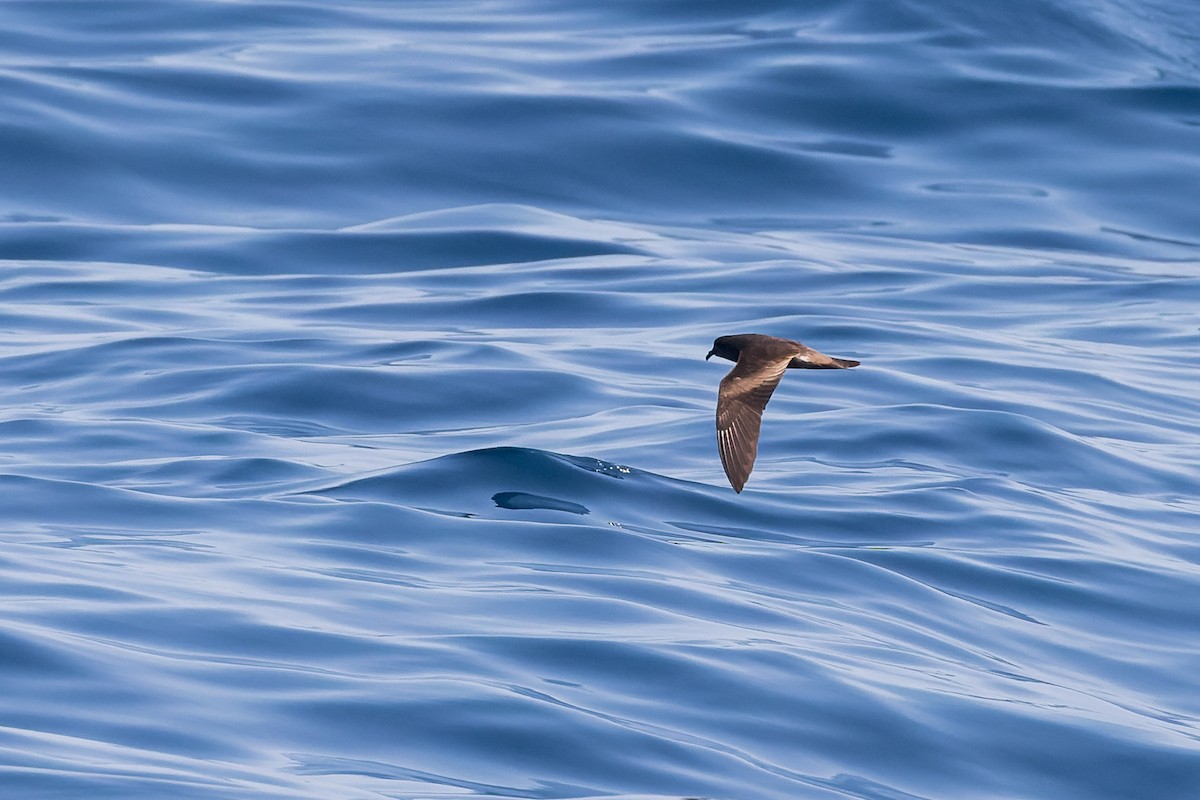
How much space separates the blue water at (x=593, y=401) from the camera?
5562mm

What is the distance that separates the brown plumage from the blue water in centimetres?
56

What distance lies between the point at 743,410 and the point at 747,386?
0.18m

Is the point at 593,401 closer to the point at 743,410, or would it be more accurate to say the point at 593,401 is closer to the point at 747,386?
the point at 747,386

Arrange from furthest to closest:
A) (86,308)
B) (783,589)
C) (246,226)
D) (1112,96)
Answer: (1112,96) → (246,226) → (86,308) → (783,589)

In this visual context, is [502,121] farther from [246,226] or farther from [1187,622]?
[1187,622]

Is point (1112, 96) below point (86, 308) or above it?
above

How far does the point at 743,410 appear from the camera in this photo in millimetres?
6730

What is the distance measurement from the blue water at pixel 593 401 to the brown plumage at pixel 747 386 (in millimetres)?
557

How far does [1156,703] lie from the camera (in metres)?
6.64

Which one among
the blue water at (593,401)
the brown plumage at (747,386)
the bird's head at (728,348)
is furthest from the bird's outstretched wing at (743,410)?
the blue water at (593,401)

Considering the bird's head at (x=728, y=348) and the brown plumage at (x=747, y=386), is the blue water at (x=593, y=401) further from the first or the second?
the bird's head at (x=728, y=348)

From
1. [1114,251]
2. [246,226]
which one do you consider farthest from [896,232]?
[246,226]

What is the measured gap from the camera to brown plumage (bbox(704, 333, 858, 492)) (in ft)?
21.2

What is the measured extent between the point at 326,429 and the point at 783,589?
3.49 metres
